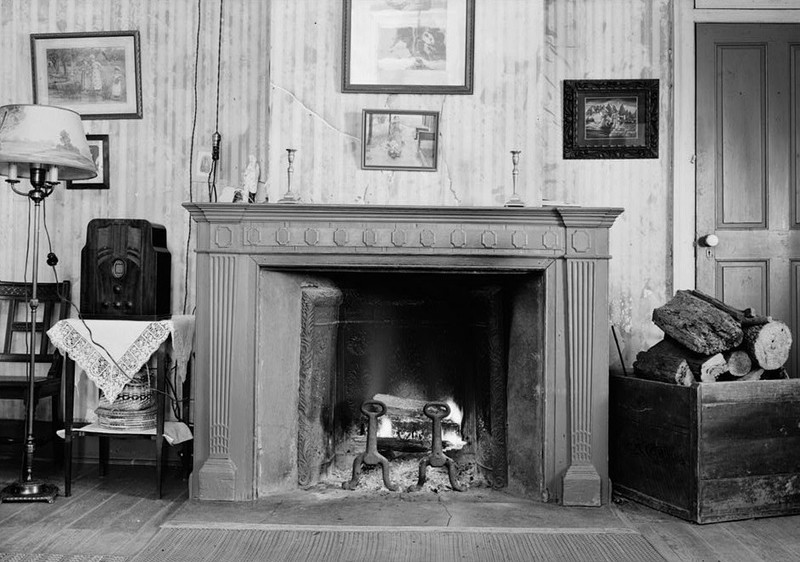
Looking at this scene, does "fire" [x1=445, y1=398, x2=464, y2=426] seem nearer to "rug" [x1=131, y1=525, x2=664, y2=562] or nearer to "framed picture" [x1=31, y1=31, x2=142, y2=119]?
"rug" [x1=131, y1=525, x2=664, y2=562]

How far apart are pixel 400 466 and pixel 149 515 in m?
1.08

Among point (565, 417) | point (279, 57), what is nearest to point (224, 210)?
point (279, 57)

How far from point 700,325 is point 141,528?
7.22 ft

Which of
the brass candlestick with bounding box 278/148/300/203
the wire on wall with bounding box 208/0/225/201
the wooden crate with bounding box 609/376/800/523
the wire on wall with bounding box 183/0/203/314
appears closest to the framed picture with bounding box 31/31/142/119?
the wire on wall with bounding box 183/0/203/314

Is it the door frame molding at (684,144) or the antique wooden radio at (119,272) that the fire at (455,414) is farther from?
the antique wooden radio at (119,272)

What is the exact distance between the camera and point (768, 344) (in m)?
2.47

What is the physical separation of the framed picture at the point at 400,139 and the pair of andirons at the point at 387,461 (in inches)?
41.0

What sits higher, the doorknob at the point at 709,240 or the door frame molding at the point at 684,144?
the door frame molding at the point at 684,144

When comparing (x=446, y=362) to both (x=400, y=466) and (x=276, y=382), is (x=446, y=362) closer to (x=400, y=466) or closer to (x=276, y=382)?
(x=400, y=466)

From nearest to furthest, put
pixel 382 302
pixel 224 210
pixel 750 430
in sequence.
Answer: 1. pixel 750 430
2. pixel 224 210
3. pixel 382 302

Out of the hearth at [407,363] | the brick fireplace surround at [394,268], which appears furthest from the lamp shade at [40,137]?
the hearth at [407,363]

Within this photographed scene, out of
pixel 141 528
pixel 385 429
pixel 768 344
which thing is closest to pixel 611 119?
pixel 768 344

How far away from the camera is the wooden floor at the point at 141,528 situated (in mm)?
2131

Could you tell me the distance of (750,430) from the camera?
2.40 metres
